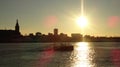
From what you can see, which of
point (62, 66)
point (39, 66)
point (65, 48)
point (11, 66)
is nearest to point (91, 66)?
point (62, 66)

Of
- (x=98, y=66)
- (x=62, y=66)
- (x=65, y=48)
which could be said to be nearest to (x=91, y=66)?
(x=98, y=66)

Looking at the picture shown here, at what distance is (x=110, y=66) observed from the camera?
90.6 m

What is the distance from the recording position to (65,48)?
648 ft

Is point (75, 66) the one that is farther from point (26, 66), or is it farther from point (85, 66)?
point (26, 66)

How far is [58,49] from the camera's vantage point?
655 ft

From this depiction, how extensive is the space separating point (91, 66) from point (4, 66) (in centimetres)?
2235

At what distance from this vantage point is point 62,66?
89750mm

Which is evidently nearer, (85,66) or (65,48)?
(85,66)

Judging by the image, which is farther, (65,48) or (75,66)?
(65,48)

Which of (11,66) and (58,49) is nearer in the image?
(11,66)

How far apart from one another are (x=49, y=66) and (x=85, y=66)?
9206 mm

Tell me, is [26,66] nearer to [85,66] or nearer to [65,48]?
[85,66]

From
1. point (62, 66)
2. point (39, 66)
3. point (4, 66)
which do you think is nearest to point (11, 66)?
point (4, 66)

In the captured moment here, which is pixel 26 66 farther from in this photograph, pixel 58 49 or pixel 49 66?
pixel 58 49
